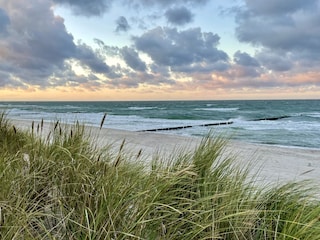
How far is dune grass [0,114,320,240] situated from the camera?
67.1 inches

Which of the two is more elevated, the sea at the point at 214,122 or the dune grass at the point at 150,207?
the dune grass at the point at 150,207

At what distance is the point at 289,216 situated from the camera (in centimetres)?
197

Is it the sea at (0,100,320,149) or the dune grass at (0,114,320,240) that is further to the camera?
the sea at (0,100,320,149)

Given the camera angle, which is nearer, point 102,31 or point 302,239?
point 302,239

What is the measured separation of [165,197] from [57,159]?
1310 mm

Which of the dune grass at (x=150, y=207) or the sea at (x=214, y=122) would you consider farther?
the sea at (x=214, y=122)

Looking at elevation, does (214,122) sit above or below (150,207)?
below

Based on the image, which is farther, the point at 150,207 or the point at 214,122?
the point at 214,122

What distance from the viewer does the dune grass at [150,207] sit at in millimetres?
1704

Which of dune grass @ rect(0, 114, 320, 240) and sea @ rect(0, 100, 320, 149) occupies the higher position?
dune grass @ rect(0, 114, 320, 240)

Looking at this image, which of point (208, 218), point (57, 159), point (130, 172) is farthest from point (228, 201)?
point (57, 159)

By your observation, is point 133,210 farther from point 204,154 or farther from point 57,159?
point 57,159

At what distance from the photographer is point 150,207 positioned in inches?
73.7

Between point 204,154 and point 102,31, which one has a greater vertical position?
point 102,31
